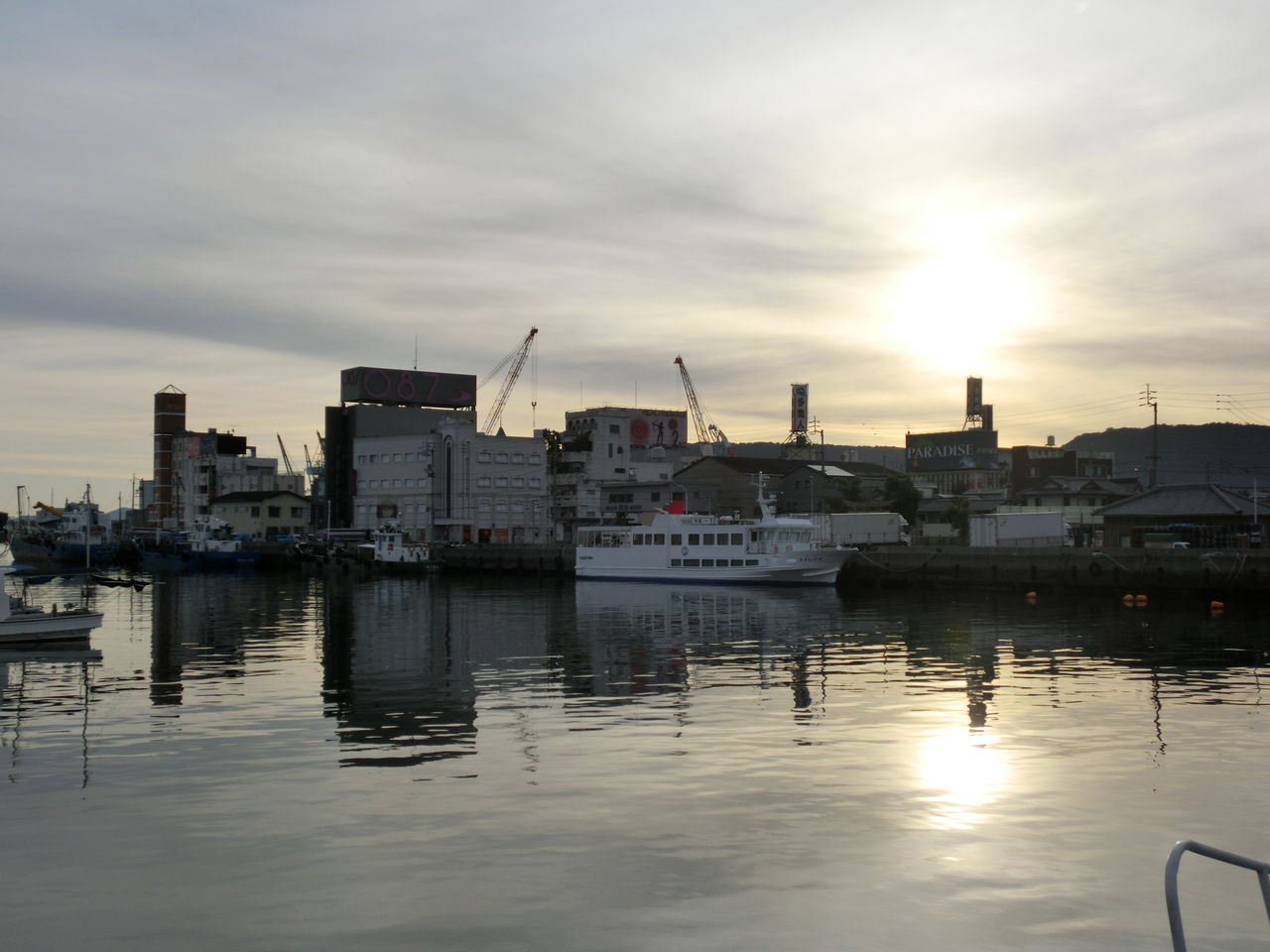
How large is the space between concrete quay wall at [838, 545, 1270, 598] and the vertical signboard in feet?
341

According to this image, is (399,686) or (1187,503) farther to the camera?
(1187,503)

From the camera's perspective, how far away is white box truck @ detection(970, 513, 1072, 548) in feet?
301

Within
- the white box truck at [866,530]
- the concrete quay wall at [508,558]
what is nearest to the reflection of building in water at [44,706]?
the concrete quay wall at [508,558]

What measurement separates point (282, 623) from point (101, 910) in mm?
45957

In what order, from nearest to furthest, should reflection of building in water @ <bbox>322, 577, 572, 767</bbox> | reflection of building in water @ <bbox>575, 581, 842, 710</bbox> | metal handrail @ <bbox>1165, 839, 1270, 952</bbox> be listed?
metal handrail @ <bbox>1165, 839, 1270, 952</bbox>
reflection of building in water @ <bbox>322, 577, 572, 767</bbox>
reflection of building in water @ <bbox>575, 581, 842, 710</bbox>

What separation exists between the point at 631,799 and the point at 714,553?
7202 cm

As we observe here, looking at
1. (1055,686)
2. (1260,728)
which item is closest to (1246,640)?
(1055,686)

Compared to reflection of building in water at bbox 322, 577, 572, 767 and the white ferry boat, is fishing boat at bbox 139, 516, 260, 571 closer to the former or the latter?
the white ferry boat

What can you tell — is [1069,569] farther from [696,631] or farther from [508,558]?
[508,558]

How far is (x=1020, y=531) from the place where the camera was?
91.7m

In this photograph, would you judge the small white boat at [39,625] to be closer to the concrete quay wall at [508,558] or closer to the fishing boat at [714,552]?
the fishing boat at [714,552]

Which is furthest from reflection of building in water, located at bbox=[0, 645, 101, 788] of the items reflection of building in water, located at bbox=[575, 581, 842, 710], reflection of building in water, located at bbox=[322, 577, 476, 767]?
reflection of building in water, located at bbox=[575, 581, 842, 710]

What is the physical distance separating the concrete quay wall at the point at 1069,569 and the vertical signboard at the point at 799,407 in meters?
104

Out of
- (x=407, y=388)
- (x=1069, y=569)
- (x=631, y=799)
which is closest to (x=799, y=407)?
(x=407, y=388)
